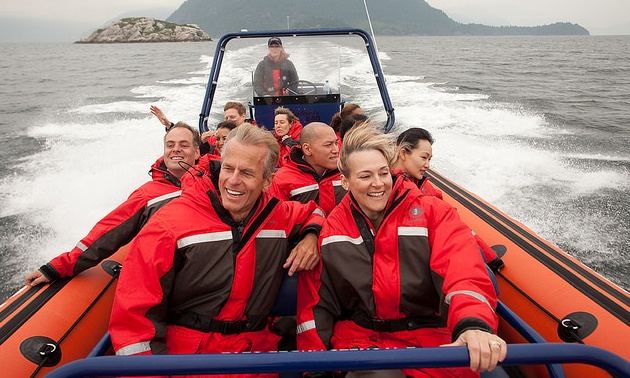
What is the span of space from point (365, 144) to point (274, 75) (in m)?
3.32

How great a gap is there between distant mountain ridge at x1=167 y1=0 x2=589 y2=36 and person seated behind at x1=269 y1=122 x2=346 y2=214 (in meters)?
98.2

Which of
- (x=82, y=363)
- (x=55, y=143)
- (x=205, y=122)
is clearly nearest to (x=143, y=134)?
(x=55, y=143)

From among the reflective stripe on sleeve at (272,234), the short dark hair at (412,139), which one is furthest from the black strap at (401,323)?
the short dark hair at (412,139)

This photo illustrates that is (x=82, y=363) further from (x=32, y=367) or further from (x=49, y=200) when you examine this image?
(x=49, y=200)

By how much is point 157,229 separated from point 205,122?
337cm

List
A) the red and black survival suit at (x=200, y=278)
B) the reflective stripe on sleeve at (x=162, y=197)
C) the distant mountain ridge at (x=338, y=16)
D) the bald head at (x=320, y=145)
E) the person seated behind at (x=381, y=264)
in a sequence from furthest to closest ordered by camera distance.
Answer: the distant mountain ridge at (x=338, y=16)
the bald head at (x=320, y=145)
the reflective stripe on sleeve at (x=162, y=197)
the person seated behind at (x=381, y=264)
the red and black survival suit at (x=200, y=278)

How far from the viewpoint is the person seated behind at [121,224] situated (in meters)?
2.00

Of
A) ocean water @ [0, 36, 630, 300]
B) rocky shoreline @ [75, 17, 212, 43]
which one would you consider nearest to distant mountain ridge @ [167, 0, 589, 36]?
rocky shoreline @ [75, 17, 212, 43]

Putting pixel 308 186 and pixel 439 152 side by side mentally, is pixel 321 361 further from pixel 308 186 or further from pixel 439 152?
pixel 439 152

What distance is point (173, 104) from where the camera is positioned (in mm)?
9375

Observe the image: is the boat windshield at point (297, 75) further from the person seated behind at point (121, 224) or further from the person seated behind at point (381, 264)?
the person seated behind at point (381, 264)

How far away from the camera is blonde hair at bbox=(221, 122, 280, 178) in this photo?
4.97 ft

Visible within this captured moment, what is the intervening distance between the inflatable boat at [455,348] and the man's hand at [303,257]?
20 centimetres

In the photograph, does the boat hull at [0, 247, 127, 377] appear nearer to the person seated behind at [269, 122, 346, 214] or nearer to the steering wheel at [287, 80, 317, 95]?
the person seated behind at [269, 122, 346, 214]
